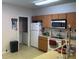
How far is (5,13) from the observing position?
5.65 m

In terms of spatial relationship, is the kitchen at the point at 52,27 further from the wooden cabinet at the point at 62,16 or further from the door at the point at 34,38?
the door at the point at 34,38

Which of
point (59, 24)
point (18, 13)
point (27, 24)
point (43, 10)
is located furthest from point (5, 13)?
point (59, 24)

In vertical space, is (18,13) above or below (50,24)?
above

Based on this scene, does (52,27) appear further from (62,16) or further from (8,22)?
(8,22)

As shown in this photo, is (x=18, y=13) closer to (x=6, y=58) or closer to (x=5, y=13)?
(x=5, y=13)

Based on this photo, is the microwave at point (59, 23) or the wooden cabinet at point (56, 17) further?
the microwave at point (59, 23)

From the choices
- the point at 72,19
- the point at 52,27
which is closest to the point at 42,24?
the point at 52,27

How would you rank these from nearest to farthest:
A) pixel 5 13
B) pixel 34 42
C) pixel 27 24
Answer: pixel 5 13, pixel 34 42, pixel 27 24

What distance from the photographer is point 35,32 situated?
21.6 feet

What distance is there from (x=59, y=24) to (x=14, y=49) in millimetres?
2938

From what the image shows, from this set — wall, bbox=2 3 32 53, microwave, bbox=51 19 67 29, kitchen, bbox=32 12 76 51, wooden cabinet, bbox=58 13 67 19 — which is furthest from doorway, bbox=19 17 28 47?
wooden cabinet, bbox=58 13 67 19

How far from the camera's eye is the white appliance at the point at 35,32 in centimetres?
634

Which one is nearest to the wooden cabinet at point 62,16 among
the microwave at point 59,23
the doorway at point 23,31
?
the microwave at point 59,23

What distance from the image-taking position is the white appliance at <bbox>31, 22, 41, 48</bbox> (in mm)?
6342
